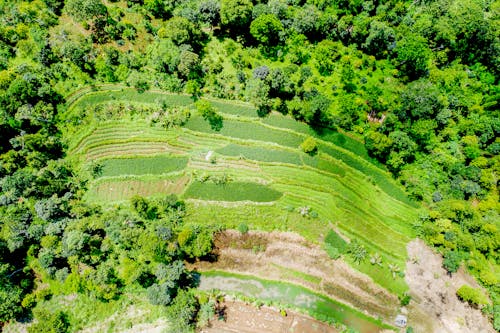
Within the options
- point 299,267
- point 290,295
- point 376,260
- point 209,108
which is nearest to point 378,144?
point 376,260

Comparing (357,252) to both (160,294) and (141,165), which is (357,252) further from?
(141,165)

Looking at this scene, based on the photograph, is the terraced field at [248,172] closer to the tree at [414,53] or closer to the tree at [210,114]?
the tree at [210,114]

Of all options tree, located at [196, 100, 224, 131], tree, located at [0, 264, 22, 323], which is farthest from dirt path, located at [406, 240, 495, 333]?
tree, located at [0, 264, 22, 323]

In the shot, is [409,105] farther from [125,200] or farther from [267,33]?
[125,200]

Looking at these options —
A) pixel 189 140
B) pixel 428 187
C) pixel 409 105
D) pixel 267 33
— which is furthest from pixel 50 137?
pixel 428 187

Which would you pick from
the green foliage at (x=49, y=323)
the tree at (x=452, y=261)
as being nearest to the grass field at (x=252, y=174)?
the tree at (x=452, y=261)
